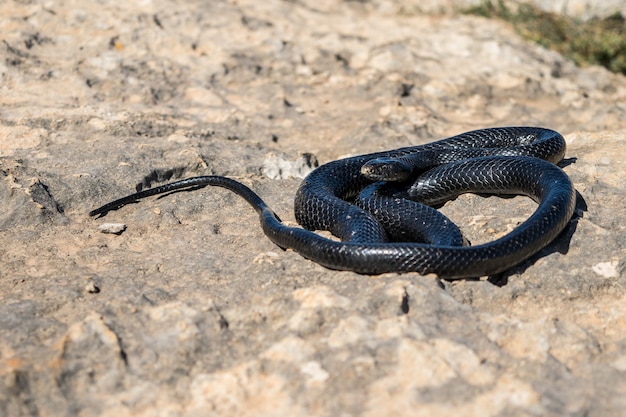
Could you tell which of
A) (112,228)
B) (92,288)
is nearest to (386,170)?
(112,228)

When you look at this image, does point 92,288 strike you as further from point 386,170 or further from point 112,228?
point 386,170

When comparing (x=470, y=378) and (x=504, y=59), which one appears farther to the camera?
(x=504, y=59)

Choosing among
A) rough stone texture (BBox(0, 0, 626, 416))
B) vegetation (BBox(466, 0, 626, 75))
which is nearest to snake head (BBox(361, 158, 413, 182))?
rough stone texture (BBox(0, 0, 626, 416))

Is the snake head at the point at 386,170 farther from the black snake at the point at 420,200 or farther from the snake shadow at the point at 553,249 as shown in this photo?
the snake shadow at the point at 553,249

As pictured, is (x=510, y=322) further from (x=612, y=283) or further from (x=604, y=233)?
(x=604, y=233)

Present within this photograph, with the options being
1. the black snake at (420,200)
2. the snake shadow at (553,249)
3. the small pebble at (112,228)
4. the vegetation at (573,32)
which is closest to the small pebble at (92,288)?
the small pebble at (112,228)

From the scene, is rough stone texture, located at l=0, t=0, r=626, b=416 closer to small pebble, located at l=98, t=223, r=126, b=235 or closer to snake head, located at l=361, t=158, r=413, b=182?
small pebble, located at l=98, t=223, r=126, b=235

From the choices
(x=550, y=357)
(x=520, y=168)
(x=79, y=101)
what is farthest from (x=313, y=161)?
(x=550, y=357)
